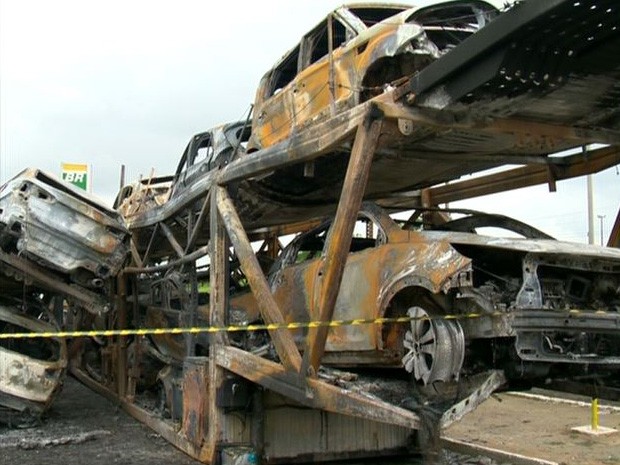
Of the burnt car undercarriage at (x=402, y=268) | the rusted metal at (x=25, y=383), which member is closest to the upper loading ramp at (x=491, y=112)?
the burnt car undercarriage at (x=402, y=268)

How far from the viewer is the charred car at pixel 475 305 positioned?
4883 mm

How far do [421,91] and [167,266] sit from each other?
195 inches

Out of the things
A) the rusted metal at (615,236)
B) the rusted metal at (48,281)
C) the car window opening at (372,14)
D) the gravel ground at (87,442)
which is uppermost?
the car window opening at (372,14)

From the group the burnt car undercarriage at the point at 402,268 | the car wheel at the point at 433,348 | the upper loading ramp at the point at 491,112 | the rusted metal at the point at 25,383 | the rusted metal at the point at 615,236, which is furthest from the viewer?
the rusted metal at the point at 25,383

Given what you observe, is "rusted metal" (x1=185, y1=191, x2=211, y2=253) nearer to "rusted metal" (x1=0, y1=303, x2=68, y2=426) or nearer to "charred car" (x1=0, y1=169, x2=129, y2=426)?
"charred car" (x1=0, y1=169, x2=129, y2=426)

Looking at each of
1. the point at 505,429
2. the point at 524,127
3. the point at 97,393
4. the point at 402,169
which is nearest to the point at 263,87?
the point at 402,169

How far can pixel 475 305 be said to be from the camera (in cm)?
508

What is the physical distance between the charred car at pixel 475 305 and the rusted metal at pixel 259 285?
503 millimetres

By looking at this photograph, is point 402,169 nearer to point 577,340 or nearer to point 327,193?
point 327,193

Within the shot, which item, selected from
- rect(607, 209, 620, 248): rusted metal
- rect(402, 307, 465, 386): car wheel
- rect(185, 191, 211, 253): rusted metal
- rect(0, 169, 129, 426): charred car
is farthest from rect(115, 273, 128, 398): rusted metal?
rect(607, 209, 620, 248): rusted metal

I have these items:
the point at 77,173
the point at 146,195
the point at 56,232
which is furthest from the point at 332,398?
the point at 77,173

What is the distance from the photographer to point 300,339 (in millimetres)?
6570

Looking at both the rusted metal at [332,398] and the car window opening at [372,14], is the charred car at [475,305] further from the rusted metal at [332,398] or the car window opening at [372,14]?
the car window opening at [372,14]

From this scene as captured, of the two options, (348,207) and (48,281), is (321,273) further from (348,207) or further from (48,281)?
(48,281)
